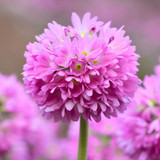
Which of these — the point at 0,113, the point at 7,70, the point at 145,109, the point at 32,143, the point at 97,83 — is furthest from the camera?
the point at 7,70

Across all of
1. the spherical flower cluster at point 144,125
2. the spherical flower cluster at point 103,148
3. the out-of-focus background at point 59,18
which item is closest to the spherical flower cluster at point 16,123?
A: the spherical flower cluster at point 103,148

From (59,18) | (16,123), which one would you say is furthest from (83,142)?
(59,18)

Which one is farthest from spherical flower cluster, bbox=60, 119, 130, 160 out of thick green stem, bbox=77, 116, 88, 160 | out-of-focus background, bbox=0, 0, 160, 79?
out-of-focus background, bbox=0, 0, 160, 79

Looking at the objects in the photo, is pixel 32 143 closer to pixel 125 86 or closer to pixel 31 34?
pixel 125 86

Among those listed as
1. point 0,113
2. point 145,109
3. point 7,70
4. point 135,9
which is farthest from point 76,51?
point 135,9

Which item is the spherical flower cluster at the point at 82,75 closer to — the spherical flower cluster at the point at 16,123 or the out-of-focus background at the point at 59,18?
the spherical flower cluster at the point at 16,123

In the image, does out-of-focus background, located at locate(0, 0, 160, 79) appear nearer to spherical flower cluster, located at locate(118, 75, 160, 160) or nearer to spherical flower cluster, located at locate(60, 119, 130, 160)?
spherical flower cluster, located at locate(60, 119, 130, 160)

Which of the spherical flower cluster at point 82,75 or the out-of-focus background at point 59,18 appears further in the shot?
the out-of-focus background at point 59,18

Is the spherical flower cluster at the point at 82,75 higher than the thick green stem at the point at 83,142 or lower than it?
higher
